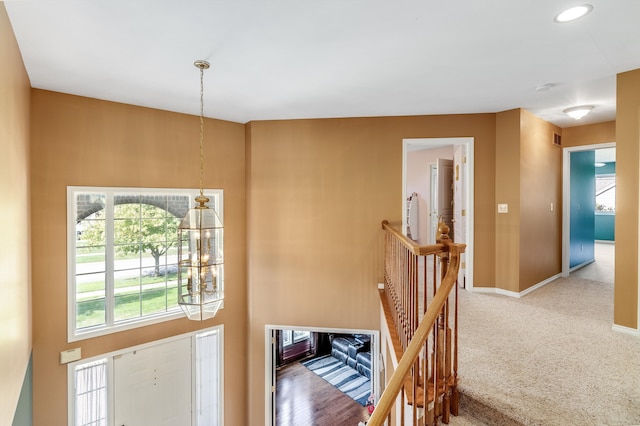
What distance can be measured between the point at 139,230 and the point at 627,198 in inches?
200

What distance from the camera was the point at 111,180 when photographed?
355 centimetres

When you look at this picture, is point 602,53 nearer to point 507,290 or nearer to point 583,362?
point 583,362

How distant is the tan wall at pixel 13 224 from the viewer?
1884mm

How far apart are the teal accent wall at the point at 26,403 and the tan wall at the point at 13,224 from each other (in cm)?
16

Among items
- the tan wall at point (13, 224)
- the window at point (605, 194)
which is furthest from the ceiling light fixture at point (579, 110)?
the window at point (605, 194)

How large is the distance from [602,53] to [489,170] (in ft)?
5.66

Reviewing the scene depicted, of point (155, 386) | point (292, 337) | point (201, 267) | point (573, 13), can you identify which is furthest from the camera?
point (292, 337)

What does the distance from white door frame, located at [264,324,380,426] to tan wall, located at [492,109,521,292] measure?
184 cm

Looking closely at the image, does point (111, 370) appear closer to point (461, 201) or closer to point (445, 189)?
point (461, 201)

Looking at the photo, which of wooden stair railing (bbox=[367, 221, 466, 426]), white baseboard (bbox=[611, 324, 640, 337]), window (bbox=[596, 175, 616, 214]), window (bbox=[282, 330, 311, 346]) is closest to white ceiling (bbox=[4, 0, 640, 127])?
wooden stair railing (bbox=[367, 221, 466, 426])

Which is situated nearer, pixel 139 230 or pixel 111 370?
pixel 111 370

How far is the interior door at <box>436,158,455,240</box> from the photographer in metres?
5.04

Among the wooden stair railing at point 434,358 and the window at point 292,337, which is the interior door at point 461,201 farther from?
the window at point 292,337

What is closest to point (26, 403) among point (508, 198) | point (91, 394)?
point (91, 394)
